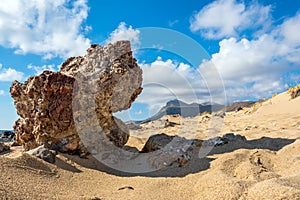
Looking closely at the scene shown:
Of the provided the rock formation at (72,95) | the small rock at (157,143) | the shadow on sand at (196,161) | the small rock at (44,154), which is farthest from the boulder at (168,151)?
the small rock at (44,154)

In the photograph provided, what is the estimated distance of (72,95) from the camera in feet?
20.4

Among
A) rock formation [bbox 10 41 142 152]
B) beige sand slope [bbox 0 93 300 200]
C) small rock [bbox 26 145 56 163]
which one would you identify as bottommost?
beige sand slope [bbox 0 93 300 200]

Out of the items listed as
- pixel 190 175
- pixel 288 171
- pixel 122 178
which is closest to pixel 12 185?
pixel 122 178

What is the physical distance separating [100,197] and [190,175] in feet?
6.30

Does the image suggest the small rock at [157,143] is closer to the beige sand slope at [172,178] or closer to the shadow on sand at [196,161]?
the shadow on sand at [196,161]

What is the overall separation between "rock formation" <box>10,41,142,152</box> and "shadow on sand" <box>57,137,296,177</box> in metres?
0.57

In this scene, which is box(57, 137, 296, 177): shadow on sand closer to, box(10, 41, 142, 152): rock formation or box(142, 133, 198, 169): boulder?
box(142, 133, 198, 169): boulder

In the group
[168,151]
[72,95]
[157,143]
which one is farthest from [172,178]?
[72,95]

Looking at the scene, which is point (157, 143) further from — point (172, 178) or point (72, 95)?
point (72, 95)

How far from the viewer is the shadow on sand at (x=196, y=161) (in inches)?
217

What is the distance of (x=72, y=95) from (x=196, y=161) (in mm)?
3270

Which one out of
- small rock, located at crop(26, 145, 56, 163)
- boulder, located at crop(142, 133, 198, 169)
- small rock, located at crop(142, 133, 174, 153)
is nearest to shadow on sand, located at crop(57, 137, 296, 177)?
boulder, located at crop(142, 133, 198, 169)

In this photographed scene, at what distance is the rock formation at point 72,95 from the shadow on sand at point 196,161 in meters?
0.57

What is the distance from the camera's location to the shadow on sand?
5.52 metres
